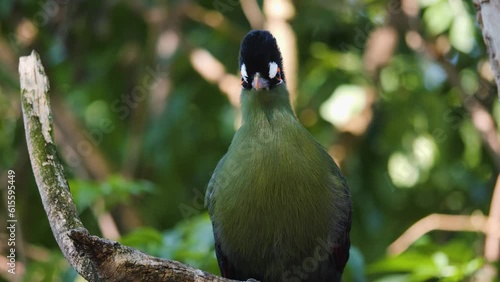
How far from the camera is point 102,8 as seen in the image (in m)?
5.89

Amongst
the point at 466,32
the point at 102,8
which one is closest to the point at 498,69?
the point at 466,32

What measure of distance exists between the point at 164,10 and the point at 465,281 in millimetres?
3255

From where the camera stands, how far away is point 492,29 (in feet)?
9.87

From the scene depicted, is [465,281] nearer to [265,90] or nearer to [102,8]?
[265,90]

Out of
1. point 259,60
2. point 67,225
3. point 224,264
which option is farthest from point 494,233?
point 67,225

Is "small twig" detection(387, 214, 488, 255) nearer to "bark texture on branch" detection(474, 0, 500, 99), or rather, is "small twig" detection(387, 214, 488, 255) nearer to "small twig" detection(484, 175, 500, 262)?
"small twig" detection(484, 175, 500, 262)

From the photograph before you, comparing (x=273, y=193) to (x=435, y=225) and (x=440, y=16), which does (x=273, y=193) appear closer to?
(x=435, y=225)

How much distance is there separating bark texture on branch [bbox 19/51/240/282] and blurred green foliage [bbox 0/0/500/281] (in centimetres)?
216

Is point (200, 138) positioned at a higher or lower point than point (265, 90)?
higher

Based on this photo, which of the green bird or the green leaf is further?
the green leaf

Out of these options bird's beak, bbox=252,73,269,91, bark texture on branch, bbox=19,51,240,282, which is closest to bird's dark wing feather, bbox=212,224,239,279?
bird's beak, bbox=252,73,269,91

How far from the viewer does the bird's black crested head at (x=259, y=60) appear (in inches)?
128

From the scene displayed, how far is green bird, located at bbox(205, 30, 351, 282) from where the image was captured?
325 centimetres

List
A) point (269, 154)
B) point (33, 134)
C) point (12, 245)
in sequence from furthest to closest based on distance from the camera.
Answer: point (12, 245)
point (269, 154)
point (33, 134)
